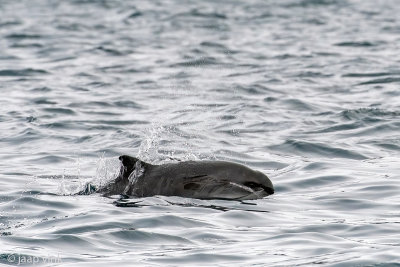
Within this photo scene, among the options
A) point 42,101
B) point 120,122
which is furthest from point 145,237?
point 42,101

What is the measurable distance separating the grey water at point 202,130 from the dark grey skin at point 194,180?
0.51 ft

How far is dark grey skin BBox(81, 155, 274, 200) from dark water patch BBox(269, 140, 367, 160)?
3398mm

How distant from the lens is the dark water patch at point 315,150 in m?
14.6

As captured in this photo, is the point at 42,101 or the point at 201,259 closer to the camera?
the point at 201,259

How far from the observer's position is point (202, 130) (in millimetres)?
17031

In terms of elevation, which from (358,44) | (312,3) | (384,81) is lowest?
(312,3)

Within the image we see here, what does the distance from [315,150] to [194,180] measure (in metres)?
4.34

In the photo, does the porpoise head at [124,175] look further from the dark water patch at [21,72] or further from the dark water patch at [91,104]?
the dark water patch at [21,72]

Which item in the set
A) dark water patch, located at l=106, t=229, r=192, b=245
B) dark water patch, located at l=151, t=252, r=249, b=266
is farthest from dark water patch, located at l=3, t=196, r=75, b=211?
dark water patch, located at l=151, t=252, r=249, b=266

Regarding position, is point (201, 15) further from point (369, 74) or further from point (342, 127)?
point (342, 127)

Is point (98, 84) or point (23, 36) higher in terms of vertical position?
point (98, 84)

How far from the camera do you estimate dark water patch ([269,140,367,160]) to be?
1461 centimetres

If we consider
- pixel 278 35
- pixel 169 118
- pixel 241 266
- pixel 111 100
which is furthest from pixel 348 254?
pixel 278 35

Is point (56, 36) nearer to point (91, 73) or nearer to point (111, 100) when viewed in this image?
point (91, 73)
